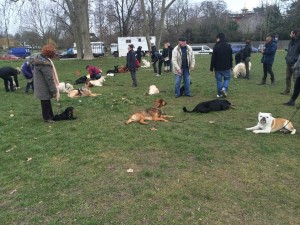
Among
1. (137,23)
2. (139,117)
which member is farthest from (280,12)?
(139,117)

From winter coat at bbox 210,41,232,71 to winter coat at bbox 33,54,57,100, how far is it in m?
5.29

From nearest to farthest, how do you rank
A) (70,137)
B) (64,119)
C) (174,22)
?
(70,137), (64,119), (174,22)

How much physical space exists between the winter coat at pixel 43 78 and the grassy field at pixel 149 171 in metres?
0.80

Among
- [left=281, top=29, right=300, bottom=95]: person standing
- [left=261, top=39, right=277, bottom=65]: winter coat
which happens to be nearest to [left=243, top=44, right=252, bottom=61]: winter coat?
[left=261, top=39, right=277, bottom=65]: winter coat

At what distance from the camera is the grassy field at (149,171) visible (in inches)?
145

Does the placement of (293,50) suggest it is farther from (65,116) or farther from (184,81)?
(65,116)

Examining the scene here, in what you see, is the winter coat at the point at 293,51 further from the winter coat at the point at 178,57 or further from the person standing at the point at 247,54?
the person standing at the point at 247,54

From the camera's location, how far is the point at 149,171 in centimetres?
474

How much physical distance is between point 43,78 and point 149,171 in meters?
4.02

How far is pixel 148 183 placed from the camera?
173 inches

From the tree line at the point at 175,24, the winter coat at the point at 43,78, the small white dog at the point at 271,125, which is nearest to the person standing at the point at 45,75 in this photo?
the winter coat at the point at 43,78

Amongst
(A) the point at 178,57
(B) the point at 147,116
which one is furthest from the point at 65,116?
(A) the point at 178,57

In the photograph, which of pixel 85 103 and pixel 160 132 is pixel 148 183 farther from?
pixel 85 103

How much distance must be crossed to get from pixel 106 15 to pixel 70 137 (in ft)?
182
